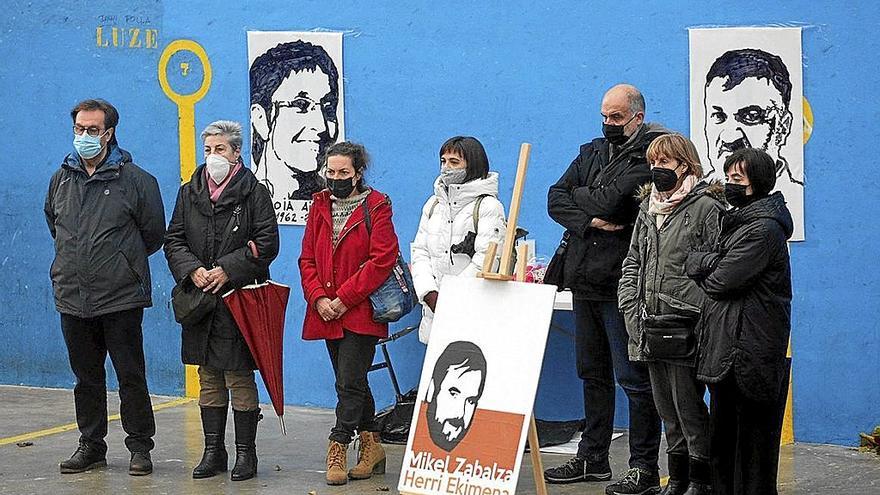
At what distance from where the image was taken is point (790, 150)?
8.44 m

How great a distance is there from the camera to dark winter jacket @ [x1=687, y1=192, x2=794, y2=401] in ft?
20.8

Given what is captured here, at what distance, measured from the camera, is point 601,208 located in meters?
7.39

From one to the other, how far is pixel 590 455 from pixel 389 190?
8.80 ft

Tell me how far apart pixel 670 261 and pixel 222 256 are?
2528 mm

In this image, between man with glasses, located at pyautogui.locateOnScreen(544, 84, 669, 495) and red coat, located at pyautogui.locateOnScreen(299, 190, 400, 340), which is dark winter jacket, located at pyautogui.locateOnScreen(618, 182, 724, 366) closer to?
man with glasses, located at pyautogui.locateOnScreen(544, 84, 669, 495)

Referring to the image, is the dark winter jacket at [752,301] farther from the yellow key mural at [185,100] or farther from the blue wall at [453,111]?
the yellow key mural at [185,100]

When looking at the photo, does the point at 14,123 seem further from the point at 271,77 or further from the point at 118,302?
the point at 118,302

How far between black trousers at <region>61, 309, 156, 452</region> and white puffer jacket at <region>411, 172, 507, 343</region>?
164cm

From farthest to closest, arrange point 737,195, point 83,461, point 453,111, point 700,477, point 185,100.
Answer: point 185,100
point 453,111
point 83,461
point 700,477
point 737,195

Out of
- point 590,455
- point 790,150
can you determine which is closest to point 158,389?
point 590,455

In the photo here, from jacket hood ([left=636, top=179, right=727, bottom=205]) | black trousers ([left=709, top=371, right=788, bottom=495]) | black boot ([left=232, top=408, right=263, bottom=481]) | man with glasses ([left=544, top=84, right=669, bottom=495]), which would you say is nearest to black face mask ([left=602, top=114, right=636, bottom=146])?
man with glasses ([left=544, top=84, right=669, bottom=495])

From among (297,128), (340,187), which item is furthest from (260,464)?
(297,128)

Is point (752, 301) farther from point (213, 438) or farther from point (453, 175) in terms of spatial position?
point (213, 438)

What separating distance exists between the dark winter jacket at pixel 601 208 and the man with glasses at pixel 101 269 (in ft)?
7.75
